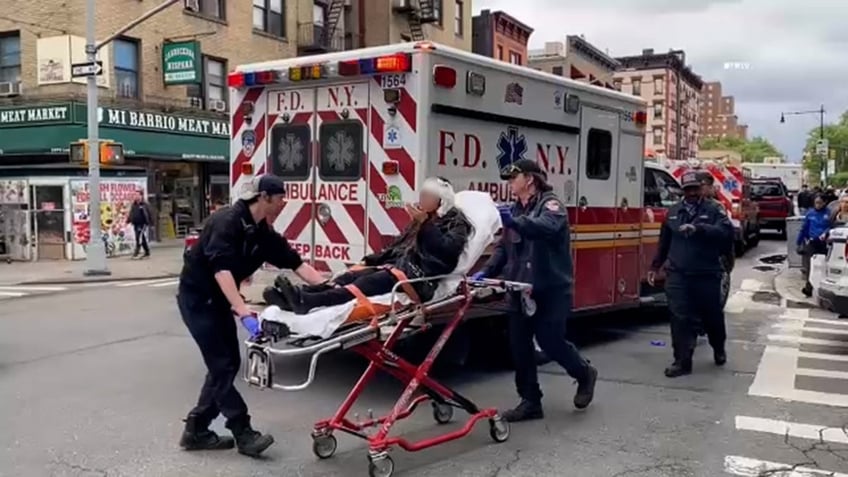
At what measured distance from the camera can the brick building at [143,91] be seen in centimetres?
2219

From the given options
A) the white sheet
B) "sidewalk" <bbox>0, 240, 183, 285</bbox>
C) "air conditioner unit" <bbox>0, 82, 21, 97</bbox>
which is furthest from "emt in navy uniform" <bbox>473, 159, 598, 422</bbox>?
"air conditioner unit" <bbox>0, 82, 21, 97</bbox>

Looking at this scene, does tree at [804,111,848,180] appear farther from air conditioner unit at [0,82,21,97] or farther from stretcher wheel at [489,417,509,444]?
stretcher wheel at [489,417,509,444]

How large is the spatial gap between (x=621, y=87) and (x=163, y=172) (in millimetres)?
68623

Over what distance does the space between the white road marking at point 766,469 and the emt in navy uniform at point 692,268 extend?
235 centimetres

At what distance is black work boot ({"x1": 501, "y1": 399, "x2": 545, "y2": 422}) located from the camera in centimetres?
621

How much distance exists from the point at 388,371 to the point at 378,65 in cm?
291

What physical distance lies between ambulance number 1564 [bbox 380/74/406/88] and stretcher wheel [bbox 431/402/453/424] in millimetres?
2737

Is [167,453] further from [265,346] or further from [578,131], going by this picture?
[578,131]

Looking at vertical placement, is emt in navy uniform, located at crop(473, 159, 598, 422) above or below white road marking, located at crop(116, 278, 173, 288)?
above

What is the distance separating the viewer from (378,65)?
7.21 metres

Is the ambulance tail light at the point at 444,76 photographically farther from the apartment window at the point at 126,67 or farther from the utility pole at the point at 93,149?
the apartment window at the point at 126,67

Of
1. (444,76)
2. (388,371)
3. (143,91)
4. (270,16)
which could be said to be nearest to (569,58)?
(270,16)

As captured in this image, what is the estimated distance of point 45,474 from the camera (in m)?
5.13

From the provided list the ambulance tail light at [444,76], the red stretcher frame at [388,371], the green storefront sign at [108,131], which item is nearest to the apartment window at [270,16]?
the green storefront sign at [108,131]
